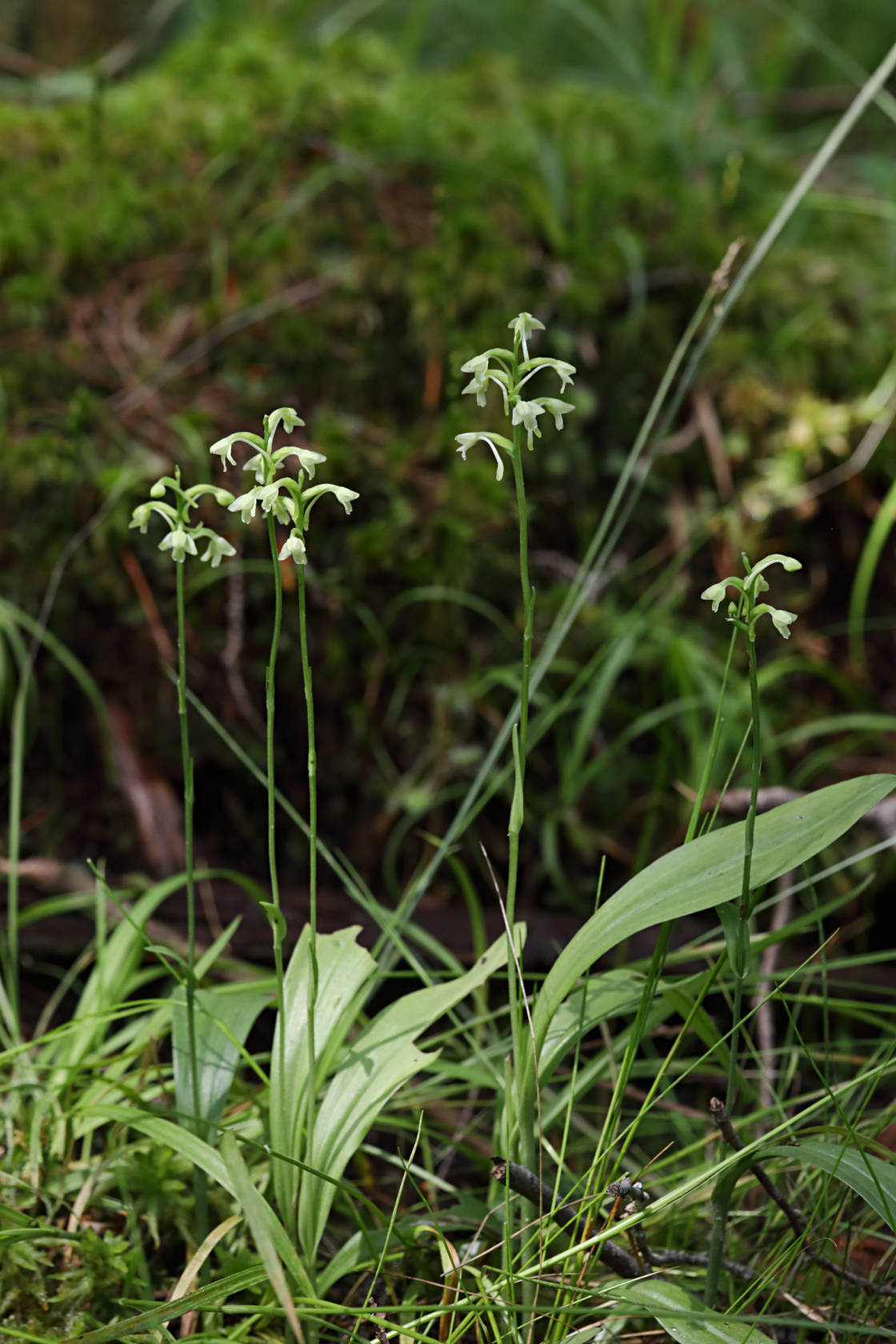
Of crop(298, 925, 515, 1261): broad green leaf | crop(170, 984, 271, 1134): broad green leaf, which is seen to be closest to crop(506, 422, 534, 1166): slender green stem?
crop(298, 925, 515, 1261): broad green leaf

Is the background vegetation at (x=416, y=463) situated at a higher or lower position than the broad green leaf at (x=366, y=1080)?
higher

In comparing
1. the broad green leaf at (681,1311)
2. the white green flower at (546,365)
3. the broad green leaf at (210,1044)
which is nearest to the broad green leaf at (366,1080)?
the broad green leaf at (210,1044)

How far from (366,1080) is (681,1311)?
426 mm

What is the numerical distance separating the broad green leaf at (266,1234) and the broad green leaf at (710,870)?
12.7 inches

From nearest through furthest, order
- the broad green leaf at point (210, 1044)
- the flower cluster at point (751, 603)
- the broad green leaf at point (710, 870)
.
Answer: the flower cluster at point (751, 603) < the broad green leaf at point (710, 870) < the broad green leaf at point (210, 1044)

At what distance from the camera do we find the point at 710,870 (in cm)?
109

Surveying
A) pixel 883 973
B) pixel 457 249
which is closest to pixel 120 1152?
pixel 883 973

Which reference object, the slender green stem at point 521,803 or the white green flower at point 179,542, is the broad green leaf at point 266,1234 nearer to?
the slender green stem at point 521,803

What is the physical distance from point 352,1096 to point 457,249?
7.11 feet

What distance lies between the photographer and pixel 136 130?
295 cm

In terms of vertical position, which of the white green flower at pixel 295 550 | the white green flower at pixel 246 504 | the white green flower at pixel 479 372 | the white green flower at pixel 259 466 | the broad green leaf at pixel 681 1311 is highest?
the white green flower at pixel 479 372

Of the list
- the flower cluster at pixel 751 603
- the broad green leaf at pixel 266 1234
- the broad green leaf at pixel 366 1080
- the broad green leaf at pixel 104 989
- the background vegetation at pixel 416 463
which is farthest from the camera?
the background vegetation at pixel 416 463

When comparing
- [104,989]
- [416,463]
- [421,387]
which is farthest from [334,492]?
[421,387]

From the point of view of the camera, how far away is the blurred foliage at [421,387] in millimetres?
2264
